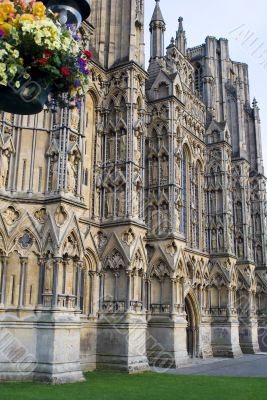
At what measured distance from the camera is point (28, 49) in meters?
4.51

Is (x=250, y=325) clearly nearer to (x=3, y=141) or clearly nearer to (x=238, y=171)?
(x=238, y=171)

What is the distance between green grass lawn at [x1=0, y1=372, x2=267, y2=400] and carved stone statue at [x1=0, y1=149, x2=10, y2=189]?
6496mm

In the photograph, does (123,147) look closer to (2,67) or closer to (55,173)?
(55,173)

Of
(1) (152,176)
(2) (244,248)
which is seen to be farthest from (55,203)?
(2) (244,248)

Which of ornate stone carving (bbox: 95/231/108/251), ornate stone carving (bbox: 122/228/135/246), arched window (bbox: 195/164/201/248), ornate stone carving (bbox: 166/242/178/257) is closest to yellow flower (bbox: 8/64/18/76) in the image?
ornate stone carving (bbox: 122/228/135/246)

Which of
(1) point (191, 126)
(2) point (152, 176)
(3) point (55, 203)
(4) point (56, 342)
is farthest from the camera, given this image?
(1) point (191, 126)

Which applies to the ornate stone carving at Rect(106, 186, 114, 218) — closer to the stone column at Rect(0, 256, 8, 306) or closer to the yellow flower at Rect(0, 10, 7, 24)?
the stone column at Rect(0, 256, 8, 306)

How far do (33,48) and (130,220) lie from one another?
15.4 m

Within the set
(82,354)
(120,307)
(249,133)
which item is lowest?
(82,354)

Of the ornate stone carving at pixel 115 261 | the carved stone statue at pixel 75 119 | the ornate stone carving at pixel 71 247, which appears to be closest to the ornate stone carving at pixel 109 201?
the ornate stone carving at pixel 115 261

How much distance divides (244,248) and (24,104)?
104 feet

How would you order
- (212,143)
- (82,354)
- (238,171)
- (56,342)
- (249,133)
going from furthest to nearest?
(249,133), (238,171), (212,143), (82,354), (56,342)

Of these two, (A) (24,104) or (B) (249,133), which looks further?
(B) (249,133)

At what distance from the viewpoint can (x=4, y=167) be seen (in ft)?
52.8
